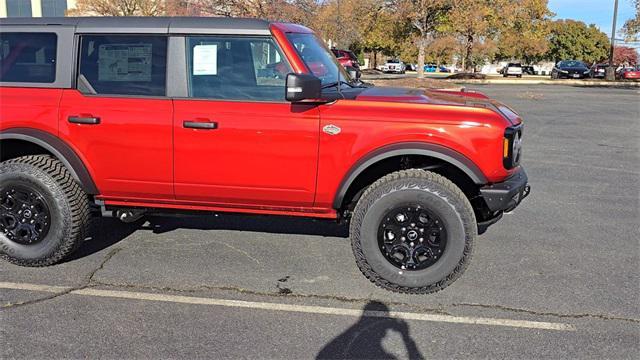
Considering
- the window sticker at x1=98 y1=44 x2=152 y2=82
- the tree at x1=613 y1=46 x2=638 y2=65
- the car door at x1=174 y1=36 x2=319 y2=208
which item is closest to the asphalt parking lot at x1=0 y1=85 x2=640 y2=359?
the car door at x1=174 y1=36 x2=319 y2=208

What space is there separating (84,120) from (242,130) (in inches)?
47.8

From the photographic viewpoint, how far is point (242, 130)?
405cm

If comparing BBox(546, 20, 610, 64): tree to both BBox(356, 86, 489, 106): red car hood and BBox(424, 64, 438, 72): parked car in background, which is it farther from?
BBox(356, 86, 489, 106): red car hood

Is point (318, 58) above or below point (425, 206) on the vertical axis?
above

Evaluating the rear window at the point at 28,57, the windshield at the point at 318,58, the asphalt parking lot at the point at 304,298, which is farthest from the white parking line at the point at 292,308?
the windshield at the point at 318,58

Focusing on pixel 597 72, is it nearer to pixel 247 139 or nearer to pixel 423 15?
pixel 423 15

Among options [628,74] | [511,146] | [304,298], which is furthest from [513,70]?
[304,298]

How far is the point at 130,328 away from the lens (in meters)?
3.52

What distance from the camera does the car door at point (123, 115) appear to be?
4168mm

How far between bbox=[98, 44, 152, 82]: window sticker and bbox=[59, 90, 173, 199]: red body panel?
195 millimetres

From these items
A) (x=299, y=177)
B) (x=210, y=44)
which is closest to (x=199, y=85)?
(x=210, y=44)

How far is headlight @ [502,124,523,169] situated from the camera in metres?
3.91

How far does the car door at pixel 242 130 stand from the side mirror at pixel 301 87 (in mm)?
218

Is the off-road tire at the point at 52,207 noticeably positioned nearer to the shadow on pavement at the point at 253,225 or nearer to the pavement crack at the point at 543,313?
the shadow on pavement at the point at 253,225
